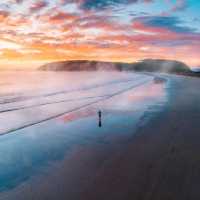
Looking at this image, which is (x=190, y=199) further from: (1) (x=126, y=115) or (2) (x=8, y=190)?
(1) (x=126, y=115)

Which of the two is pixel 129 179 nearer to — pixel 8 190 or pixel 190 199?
pixel 190 199

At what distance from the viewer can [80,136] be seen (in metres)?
10.4

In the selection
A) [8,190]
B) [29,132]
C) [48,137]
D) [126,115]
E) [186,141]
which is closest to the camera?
[8,190]

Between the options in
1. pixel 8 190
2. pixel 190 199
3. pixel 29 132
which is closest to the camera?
pixel 190 199

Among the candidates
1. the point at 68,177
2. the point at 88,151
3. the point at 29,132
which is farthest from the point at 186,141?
the point at 29,132

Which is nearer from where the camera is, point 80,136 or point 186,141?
point 186,141

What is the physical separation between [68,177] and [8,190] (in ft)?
5.13

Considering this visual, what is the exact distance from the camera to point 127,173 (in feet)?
21.0

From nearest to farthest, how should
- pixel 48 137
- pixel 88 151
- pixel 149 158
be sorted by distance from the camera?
1. pixel 149 158
2. pixel 88 151
3. pixel 48 137

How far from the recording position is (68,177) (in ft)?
20.6

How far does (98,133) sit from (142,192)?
558cm

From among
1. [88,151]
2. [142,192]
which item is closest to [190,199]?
[142,192]

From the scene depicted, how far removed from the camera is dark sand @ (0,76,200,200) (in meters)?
5.39

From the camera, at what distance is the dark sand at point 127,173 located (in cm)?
539
